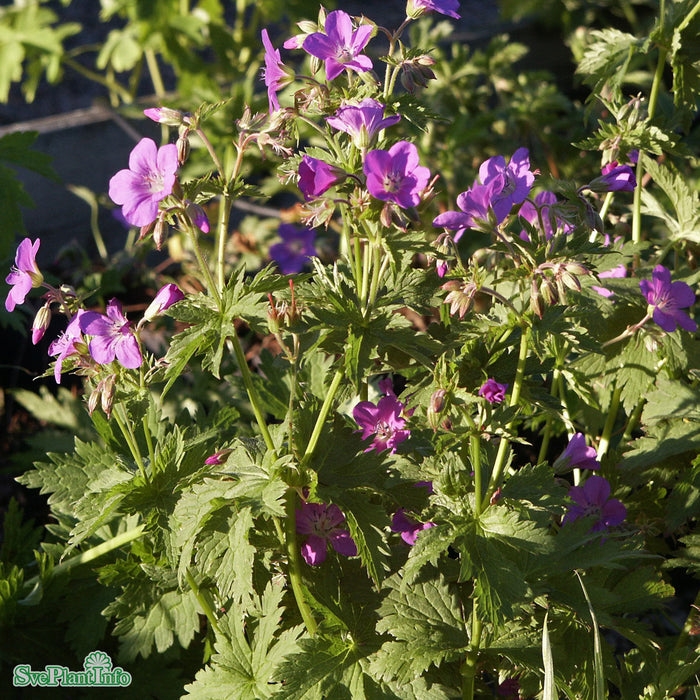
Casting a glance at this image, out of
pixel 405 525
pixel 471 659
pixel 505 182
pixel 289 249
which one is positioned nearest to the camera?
pixel 505 182

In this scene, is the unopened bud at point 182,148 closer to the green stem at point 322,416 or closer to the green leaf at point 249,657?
the green stem at point 322,416

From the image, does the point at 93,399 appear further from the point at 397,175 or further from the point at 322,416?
the point at 397,175

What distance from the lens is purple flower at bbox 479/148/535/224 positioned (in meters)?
1.21

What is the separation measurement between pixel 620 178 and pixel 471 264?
14.1 inches

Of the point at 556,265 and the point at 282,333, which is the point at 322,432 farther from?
the point at 556,265

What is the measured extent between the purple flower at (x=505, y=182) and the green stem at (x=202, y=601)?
2.65ft

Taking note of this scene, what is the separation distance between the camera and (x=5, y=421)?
2.70 metres

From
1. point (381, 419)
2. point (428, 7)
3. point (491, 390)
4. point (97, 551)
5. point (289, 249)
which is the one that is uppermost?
point (428, 7)

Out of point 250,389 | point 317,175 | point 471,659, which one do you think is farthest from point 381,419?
point 317,175

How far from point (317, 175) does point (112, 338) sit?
1.38 feet

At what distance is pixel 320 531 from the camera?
1.44 meters

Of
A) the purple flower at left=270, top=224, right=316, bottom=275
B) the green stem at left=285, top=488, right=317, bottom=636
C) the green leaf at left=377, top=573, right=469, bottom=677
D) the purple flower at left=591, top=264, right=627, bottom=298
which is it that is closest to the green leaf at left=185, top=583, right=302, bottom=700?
the green stem at left=285, top=488, right=317, bottom=636

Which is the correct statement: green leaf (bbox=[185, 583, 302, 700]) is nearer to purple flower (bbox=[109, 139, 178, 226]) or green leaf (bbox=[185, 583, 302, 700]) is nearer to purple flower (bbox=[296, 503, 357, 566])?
purple flower (bbox=[296, 503, 357, 566])

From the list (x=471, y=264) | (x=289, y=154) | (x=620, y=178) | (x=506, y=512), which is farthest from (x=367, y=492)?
(x=620, y=178)
